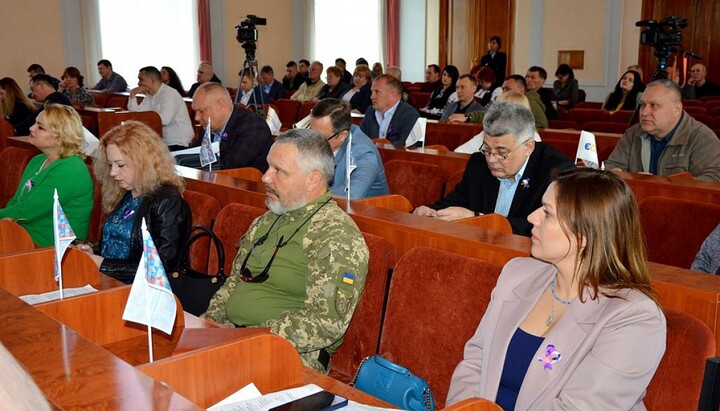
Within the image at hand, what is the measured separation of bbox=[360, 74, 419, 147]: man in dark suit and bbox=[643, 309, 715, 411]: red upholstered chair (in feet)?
14.9

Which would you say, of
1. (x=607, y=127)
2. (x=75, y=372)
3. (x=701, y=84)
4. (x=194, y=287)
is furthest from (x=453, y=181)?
(x=701, y=84)

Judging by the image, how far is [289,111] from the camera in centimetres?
985

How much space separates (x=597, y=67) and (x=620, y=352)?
11030 mm

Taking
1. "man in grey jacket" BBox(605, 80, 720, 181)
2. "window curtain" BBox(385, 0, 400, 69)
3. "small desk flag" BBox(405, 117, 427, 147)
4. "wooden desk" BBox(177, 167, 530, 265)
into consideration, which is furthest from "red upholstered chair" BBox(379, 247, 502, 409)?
"window curtain" BBox(385, 0, 400, 69)

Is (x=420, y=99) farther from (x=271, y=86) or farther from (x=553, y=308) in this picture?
(x=553, y=308)

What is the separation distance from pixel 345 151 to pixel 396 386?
2264 mm

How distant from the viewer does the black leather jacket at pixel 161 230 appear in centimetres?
309

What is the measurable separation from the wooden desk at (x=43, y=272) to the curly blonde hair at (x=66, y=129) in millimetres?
1384

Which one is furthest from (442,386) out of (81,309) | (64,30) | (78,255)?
(64,30)

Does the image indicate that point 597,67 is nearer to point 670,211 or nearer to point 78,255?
point 670,211

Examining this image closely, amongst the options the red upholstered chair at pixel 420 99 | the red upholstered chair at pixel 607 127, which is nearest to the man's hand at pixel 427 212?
the red upholstered chair at pixel 607 127

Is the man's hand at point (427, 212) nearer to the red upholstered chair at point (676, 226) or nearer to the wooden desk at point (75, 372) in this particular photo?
the red upholstered chair at point (676, 226)

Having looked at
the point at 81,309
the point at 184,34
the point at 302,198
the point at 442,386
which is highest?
the point at 184,34

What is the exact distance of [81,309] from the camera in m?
2.22
